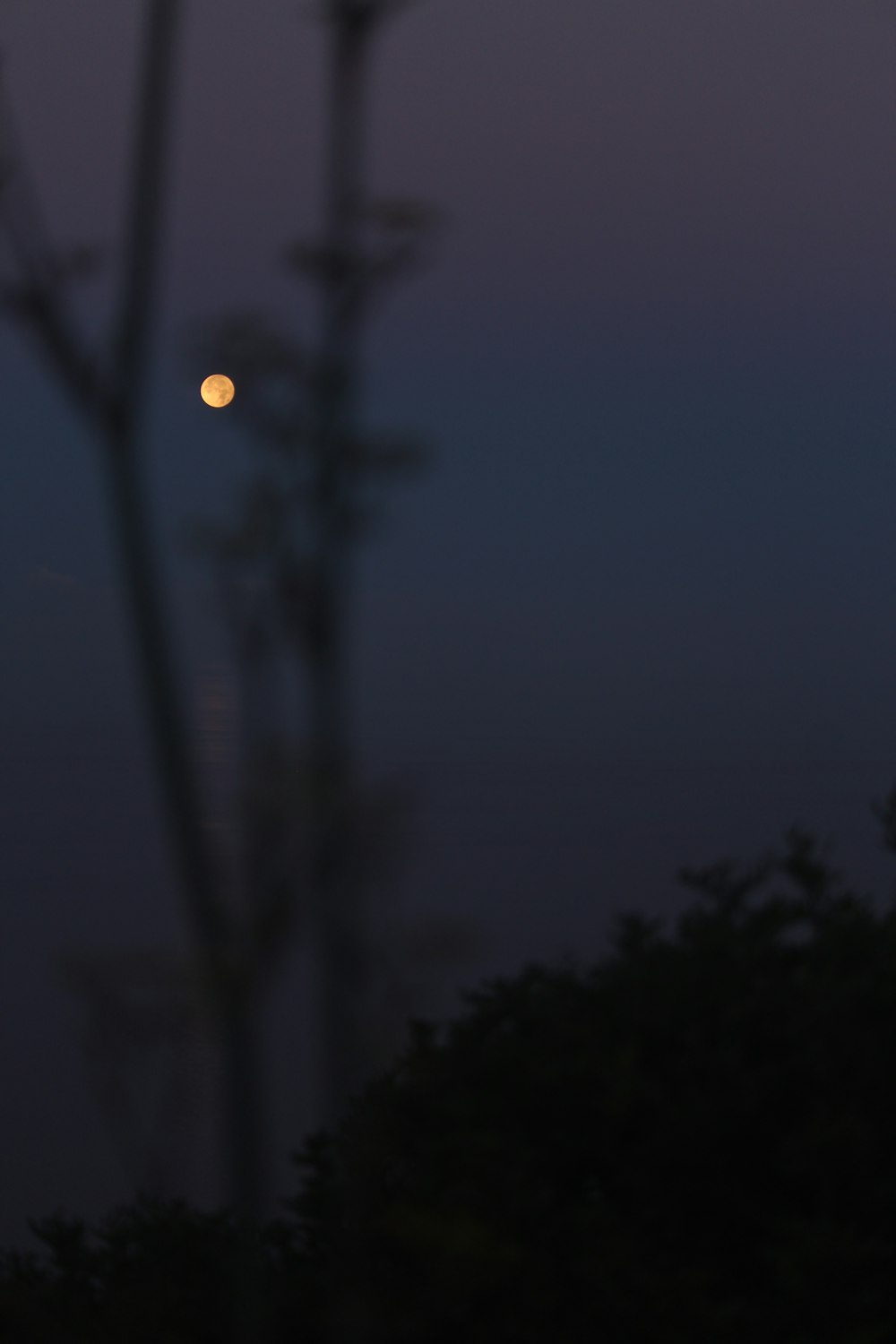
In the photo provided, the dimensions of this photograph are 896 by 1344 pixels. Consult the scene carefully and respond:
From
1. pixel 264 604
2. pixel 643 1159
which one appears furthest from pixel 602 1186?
pixel 264 604

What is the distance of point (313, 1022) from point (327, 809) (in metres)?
0.24

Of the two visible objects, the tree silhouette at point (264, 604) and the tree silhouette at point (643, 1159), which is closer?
the tree silhouette at point (264, 604)

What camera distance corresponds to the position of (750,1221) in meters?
3.13

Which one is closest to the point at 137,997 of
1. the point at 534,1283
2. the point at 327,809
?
the point at 327,809

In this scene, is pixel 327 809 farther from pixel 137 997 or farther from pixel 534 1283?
pixel 534 1283

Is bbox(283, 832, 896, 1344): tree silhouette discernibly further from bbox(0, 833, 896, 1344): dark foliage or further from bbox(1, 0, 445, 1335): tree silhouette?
bbox(1, 0, 445, 1335): tree silhouette

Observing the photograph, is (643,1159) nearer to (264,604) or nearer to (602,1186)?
(602,1186)

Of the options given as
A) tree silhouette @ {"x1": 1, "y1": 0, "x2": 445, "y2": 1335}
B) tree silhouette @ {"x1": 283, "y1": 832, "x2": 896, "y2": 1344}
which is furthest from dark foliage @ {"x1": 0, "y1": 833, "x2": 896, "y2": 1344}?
tree silhouette @ {"x1": 1, "y1": 0, "x2": 445, "y2": 1335}

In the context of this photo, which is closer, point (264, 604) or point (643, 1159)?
point (264, 604)

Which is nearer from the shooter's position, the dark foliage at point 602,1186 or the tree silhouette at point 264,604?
the tree silhouette at point 264,604

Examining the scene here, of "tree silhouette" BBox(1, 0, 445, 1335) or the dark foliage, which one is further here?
the dark foliage

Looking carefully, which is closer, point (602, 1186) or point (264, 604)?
point (264, 604)

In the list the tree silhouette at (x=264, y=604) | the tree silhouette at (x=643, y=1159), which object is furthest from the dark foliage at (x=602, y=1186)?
the tree silhouette at (x=264, y=604)

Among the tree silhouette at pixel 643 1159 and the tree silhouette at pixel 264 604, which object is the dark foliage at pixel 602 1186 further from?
the tree silhouette at pixel 264 604
